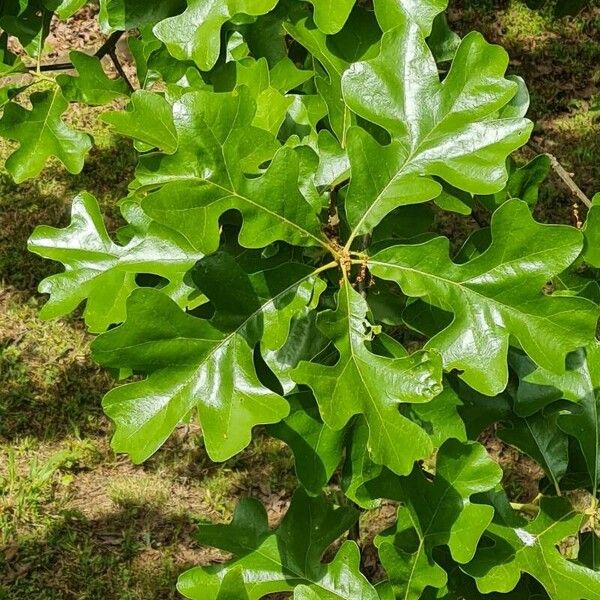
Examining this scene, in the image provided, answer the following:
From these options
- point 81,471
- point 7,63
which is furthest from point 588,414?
point 81,471

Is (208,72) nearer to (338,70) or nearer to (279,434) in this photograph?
(338,70)

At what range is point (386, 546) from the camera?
1.76 metres

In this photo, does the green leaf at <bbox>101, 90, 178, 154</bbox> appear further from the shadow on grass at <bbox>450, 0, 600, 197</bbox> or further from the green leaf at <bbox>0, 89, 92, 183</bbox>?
the shadow on grass at <bbox>450, 0, 600, 197</bbox>

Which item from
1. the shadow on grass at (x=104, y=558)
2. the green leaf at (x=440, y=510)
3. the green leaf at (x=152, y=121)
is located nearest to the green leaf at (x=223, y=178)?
the green leaf at (x=152, y=121)

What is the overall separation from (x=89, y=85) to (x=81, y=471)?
214cm

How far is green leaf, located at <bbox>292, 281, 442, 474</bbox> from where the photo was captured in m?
1.50

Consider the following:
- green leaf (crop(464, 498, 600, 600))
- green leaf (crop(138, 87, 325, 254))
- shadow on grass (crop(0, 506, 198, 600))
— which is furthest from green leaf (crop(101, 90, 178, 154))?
shadow on grass (crop(0, 506, 198, 600))

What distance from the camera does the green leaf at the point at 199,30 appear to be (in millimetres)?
1708

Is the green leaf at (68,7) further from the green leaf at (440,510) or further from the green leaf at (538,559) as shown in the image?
the green leaf at (538,559)

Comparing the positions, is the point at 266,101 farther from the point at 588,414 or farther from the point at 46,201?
the point at 46,201

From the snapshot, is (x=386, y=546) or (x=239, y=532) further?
(x=239, y=532)

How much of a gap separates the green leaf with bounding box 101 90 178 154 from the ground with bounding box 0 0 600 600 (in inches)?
94.8

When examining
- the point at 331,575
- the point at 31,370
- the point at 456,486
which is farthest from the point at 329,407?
the point at 31,370

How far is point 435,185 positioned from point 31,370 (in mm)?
2938
